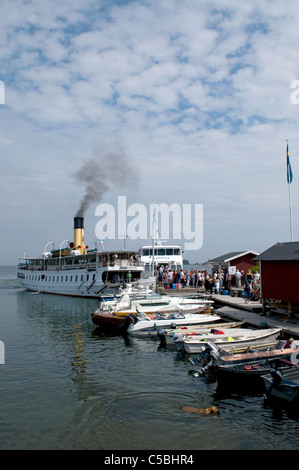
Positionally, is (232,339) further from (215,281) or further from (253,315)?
(215,281)

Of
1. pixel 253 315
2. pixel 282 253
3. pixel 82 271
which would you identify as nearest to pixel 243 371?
pixel 282 253

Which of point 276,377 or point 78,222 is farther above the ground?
point 78,222

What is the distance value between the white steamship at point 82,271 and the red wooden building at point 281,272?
18801mm

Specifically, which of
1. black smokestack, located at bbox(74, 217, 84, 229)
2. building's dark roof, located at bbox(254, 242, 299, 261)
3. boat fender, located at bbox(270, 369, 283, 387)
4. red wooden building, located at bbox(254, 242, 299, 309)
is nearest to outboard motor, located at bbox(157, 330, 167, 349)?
red wooden building, located at bbox(254, 242, 299, 309)

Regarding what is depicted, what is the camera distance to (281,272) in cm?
1847

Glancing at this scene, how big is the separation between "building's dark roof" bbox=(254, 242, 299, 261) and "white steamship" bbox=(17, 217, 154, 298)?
18.9 m

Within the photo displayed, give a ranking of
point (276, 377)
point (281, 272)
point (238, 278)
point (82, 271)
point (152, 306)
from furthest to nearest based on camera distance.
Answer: point (82, 271) < point (238, 278) < point (152, 306) < point (281, 272) < point (276, 377)

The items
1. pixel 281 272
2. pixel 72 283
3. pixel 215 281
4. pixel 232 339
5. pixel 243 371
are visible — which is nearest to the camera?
pixel 243 371

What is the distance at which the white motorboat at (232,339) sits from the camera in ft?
49.2

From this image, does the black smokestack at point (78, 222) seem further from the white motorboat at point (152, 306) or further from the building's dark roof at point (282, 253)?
the building's dark roof at point (282, 253)

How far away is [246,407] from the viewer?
423 inches

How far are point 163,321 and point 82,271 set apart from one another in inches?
1069

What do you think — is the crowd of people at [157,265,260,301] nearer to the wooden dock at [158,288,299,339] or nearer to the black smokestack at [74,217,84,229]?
the wooden dock at [158,288,299,339]
